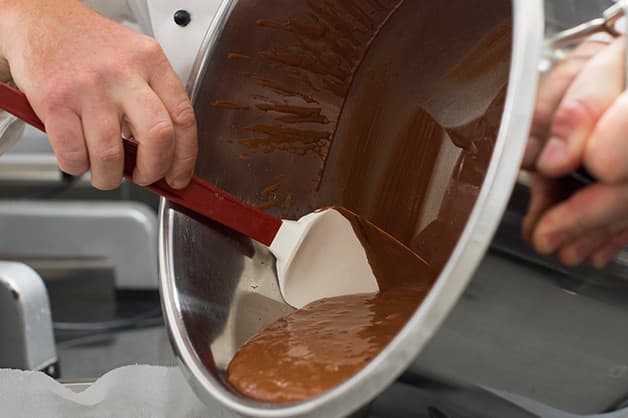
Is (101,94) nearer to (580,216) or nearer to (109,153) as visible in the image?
(109,153)

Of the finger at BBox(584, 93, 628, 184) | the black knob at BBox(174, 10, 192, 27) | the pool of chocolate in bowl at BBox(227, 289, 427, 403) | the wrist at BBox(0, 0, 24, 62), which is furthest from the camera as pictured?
the black knob at BBox(174, 10, 192, 27)

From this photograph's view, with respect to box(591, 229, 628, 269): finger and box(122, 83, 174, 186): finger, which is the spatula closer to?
box(122, 83, 174, 186): finger

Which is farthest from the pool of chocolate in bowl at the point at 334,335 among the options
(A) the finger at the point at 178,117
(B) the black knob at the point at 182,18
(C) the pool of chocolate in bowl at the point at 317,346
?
(B) the black knob at the point at 182,18

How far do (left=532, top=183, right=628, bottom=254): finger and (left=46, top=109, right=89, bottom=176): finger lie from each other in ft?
0.96

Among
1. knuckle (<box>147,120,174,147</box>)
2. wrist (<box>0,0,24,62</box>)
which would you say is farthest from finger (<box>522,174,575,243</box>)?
wrist (<box>0,0,24,62</box>)

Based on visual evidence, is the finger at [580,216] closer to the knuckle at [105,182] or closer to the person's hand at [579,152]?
the person's hand at [579,152]

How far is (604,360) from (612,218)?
9cm

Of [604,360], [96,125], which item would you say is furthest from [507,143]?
[96,125]

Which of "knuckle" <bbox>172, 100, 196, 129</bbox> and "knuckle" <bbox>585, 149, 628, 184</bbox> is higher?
"knuckle" <bbox>585, 149, 628, 184</bbox>

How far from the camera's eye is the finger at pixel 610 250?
36 cm

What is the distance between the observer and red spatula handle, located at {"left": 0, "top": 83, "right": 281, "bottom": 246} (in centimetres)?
51

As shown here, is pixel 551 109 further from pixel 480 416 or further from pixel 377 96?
pixel 377 96

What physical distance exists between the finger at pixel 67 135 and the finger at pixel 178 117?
57 millimetres

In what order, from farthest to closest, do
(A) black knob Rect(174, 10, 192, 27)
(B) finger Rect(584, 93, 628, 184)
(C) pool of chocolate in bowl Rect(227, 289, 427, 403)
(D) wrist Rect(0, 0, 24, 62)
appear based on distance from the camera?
(A) black knob Rect(174, 10, 192, 27) < (D) wrist Rect(0, 0, 24, 62) < (C) pool of chocolate in bowl Rect(227, 289, 427, 403) < (B) finger Rect(584, 93, 628, 184)
